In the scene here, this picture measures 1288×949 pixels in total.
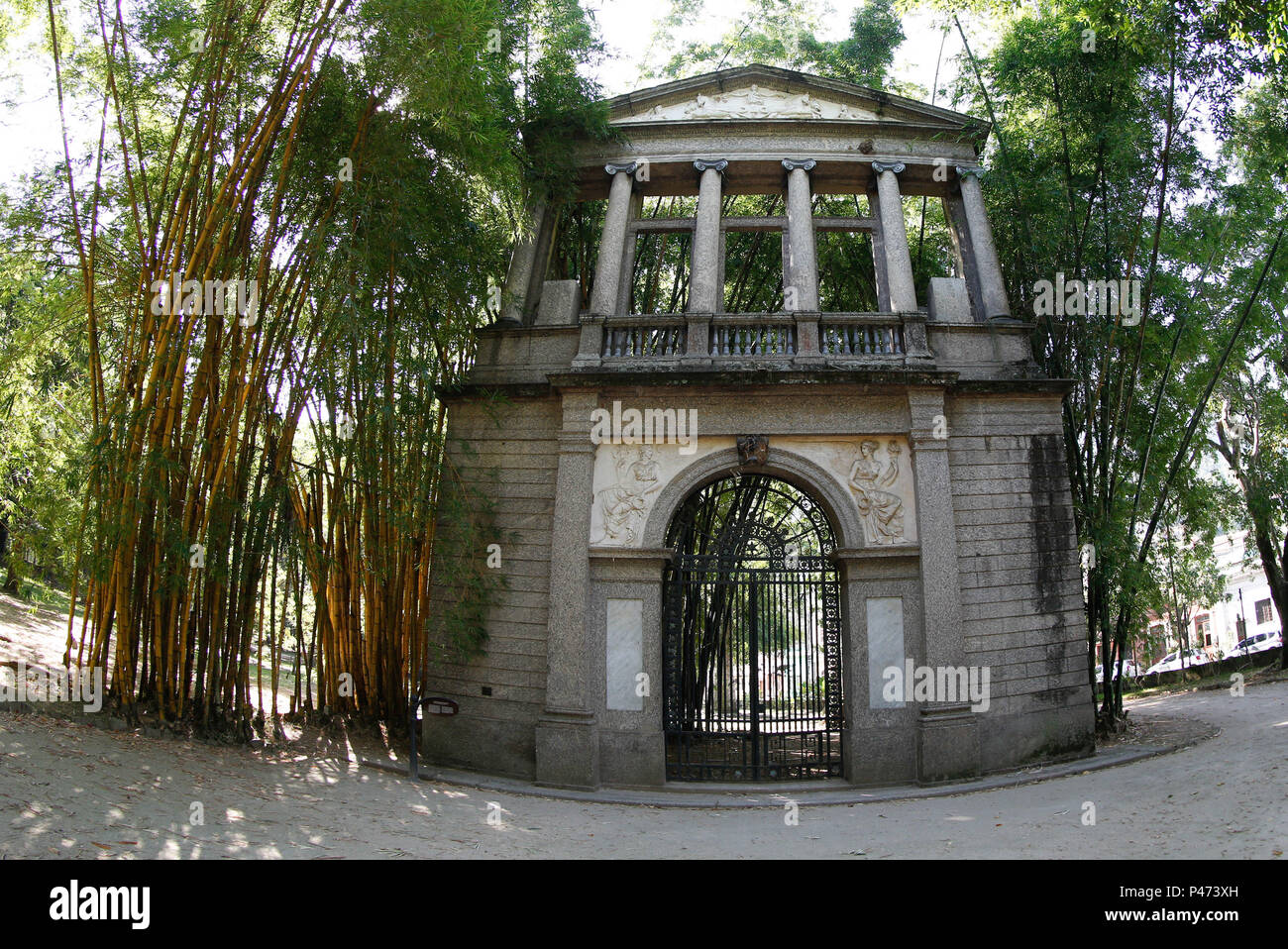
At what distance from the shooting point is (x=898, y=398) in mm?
9312

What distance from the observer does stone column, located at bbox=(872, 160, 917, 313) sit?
32.7 ft

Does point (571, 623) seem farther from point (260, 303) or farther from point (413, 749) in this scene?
point (260, 303)

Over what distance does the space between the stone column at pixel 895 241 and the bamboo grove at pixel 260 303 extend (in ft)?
15.4

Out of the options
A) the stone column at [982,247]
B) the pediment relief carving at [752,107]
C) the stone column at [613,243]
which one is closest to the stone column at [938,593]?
the stone column at [982,247]

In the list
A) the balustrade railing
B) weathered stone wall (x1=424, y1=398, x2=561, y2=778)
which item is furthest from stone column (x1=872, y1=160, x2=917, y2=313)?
weathered stone wall (x1=424, y1=398, x2=561, y2=778)

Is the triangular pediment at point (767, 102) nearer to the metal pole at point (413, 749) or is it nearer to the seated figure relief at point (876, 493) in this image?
the seated figure relief at point (876, 493)

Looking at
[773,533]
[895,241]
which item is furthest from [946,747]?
[895,241]

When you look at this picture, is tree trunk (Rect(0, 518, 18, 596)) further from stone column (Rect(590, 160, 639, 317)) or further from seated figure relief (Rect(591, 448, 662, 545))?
stone column (Rect(590, 160, 639, 317))

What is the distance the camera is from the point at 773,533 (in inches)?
376

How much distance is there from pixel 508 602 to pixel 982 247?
7353 mm

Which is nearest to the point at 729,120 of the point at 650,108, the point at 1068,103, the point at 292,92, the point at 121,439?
the point at 650,108

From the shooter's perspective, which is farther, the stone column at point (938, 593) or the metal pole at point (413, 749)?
the stone column at point (938, 593)

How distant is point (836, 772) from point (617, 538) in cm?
362

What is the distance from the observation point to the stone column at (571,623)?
850 centimetres
